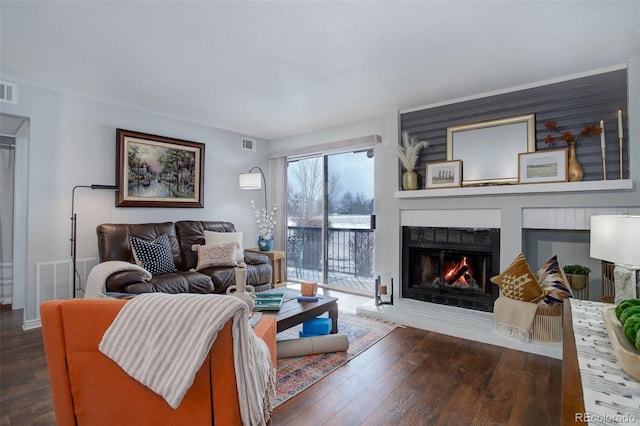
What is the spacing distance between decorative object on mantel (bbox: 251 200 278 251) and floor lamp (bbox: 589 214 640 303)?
4.06 meters

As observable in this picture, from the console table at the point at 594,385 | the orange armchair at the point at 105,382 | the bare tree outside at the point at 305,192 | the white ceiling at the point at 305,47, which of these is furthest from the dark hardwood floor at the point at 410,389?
the bare tree outside at the point at 305,192

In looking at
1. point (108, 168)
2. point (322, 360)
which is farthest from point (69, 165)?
point (322, 360)

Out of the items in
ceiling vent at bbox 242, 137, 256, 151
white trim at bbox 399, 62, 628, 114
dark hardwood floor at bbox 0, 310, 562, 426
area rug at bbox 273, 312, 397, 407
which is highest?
white trim at bbox 399, 62, 628, 114

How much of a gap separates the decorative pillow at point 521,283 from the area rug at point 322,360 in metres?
1.15

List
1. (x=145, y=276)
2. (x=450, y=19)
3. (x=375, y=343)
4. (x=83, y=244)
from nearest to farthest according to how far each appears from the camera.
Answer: (x=450, y=19)
(x=375, y=343)
(x=145, y=276)
(x=83, y=244)

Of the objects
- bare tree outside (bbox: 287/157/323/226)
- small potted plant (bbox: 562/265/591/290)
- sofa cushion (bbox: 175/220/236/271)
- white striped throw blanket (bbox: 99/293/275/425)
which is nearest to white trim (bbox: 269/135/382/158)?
bare tree outside (bbox: 287/157/323/226)

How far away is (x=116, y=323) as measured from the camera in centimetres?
115

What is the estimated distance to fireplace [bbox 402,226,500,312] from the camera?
11.8 ft

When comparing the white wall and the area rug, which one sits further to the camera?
the white wall

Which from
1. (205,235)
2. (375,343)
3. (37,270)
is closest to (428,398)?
(375,343)

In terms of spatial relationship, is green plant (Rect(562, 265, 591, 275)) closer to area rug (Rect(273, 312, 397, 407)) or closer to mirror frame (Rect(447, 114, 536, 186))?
mirror frame (Rect(447, 114, 536, 186))

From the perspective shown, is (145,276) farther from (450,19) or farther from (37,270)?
(450,19)

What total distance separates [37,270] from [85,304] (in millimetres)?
3025

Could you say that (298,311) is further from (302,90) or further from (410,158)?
(410,158)
